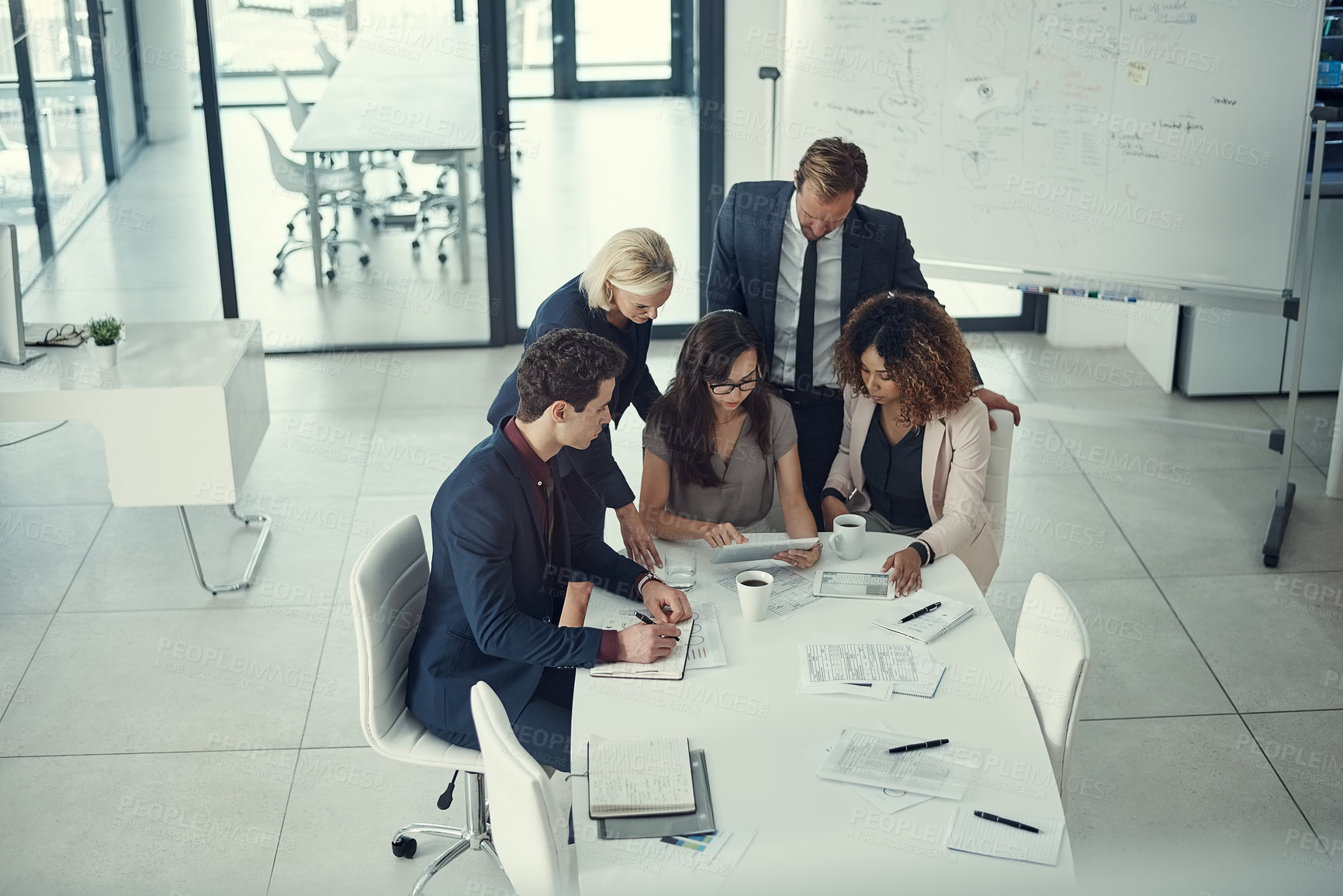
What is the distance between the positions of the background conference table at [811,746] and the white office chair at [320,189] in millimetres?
4086

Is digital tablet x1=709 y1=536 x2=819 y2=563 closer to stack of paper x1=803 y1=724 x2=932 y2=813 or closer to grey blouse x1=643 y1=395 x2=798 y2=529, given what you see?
grey blouse x1=643 y1=395 x2=798 y2=529

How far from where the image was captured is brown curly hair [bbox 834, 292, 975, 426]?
316 centimetres

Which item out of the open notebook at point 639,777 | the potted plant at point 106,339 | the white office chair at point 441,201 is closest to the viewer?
the open notebook at point 639,777

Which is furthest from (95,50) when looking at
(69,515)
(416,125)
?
(69,515)

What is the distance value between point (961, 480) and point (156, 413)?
8.08 ft

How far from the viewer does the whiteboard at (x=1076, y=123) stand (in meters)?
4.43

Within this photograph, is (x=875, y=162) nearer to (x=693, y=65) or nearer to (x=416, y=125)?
(x=693, y=65)

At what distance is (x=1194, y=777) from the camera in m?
3.41

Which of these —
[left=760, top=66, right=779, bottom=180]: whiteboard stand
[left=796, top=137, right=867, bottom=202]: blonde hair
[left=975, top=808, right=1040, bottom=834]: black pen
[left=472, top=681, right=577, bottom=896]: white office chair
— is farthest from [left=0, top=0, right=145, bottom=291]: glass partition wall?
[left=975, top=808, right=1040, bottom=834]: black pen

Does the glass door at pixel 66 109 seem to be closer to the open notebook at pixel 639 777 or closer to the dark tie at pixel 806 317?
the dark tie at pixel 806 317

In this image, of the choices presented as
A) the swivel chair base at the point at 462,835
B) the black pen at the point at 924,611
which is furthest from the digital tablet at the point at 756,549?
the swivel chair base at the point at 462,835

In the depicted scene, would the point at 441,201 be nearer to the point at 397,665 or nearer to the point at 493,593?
the point at 397,665

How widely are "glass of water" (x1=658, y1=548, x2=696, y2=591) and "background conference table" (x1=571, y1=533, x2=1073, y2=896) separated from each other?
0.12 ft

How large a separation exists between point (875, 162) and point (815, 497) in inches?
75.7
